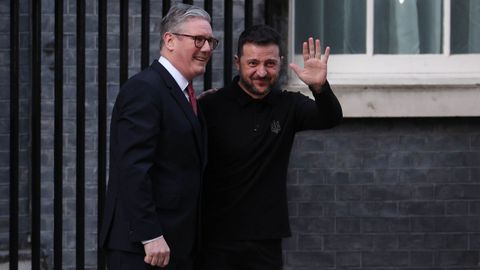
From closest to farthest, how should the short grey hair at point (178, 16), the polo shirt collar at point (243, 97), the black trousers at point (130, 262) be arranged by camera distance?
the black trousers at point (130, 262), the short grey hair at point (178, 16), the polo shirt collar at point (243, 97)

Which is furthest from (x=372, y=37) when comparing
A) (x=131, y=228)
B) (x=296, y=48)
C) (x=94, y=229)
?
(x=131, y=228)

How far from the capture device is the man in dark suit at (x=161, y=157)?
4.69 m

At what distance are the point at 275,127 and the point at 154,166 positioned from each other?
23.3 inches

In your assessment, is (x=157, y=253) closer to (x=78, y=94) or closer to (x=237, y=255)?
(x=237, y=255)

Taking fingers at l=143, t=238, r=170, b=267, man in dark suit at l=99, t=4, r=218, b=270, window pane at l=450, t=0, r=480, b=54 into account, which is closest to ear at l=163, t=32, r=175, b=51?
man in dark suit at l=99, t=4, r=218, b=270

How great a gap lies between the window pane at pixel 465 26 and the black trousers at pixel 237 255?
148 inches

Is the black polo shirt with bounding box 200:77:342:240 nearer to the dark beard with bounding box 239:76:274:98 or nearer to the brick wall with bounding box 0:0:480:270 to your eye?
the dark beard with bounding box 239:76:274:98

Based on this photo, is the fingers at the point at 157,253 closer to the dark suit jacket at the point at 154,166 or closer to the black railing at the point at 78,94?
the dark suit jacket at the point at 154,166

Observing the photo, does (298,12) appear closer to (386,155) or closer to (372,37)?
(372,37)

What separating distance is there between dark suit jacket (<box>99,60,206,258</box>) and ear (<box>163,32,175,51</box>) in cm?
8

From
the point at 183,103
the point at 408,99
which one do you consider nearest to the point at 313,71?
the point at 183,103

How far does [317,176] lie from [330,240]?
0.42 m

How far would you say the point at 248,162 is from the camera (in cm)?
507

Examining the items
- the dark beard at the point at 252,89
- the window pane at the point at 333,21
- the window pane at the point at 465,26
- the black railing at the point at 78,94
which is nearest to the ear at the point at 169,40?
the dark beard at the point at 252,89
